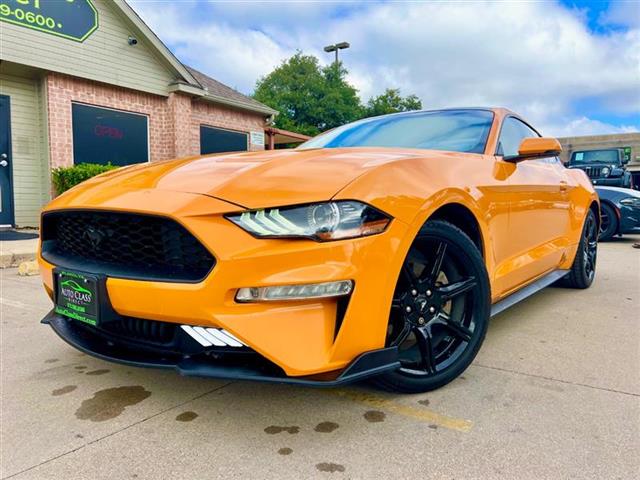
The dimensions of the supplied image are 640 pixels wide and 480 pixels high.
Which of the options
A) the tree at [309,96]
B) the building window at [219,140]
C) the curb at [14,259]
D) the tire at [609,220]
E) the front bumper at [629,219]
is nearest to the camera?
the curb at [14,259]

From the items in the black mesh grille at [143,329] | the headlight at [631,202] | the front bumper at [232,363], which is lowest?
the front bumper at [232,363]

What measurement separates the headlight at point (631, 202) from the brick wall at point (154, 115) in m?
8.49

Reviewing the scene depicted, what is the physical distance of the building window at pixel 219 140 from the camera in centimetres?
1161

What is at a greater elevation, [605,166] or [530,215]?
[605,166]

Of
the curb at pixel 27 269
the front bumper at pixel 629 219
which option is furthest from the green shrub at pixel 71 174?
the front bumper at pixel 629 219

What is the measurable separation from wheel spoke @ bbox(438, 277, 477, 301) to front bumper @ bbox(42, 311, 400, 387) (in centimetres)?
45

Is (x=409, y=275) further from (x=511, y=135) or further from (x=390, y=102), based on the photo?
(x=390, y=102)

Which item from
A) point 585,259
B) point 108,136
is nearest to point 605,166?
point 585,259

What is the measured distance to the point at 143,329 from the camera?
5.99 feet

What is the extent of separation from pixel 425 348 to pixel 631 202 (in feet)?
25.1

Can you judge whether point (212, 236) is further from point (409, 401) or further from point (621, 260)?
point (621, 260)

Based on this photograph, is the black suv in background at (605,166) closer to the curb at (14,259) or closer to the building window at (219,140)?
the building window at (219,140)

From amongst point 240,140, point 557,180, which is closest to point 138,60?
point 240,140

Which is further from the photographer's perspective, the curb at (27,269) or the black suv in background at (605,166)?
the black suv in background at (605,166)
